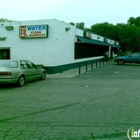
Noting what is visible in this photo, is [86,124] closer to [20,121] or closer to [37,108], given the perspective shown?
[20,121]

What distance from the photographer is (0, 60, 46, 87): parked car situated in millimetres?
10391

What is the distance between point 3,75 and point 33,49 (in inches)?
282

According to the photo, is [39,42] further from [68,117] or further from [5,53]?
[68,117]

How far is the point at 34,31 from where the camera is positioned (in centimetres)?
1686

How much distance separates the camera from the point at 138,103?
7.22 m

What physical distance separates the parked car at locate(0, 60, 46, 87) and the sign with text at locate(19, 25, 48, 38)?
15.8 feet

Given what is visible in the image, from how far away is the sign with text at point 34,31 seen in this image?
16625 mm

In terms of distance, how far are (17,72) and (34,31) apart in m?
6.83

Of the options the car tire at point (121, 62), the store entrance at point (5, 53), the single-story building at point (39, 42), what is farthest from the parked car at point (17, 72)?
the car tire at point (121, 62)

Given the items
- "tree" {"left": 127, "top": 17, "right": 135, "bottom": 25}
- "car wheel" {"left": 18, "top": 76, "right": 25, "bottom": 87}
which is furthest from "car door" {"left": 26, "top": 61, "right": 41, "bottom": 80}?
"tree" {"left": 127, "top": 17, "right": 135, "bottom": 25}

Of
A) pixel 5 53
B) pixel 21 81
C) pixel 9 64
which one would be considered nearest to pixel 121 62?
pixel 5 53

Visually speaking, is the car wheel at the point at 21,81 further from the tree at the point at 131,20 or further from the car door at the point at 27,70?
the tree at the point at 131,20

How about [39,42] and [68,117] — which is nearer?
[68,117]

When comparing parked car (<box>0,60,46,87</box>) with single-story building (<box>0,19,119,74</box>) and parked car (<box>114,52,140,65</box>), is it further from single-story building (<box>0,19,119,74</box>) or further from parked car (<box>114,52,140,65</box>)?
parked car (<box>114,52,140,65</box>)
